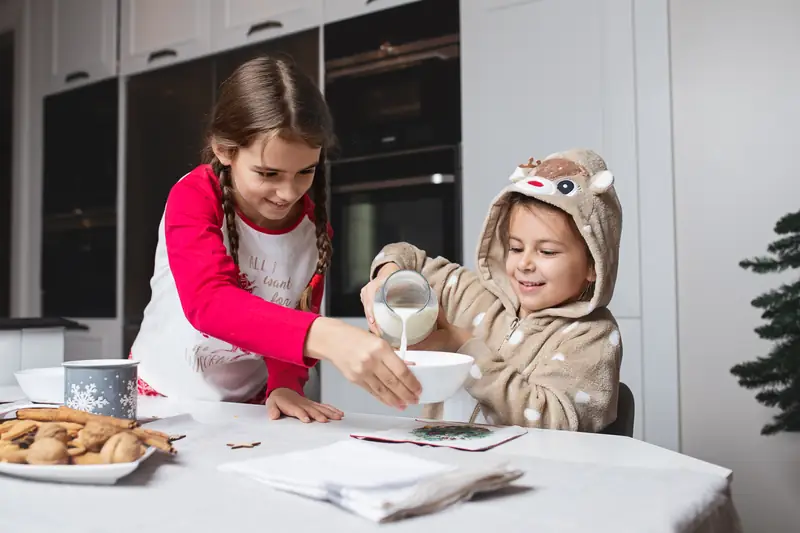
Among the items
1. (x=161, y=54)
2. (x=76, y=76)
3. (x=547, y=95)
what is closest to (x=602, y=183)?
(x=547, y=95)

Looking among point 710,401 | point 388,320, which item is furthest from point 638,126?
point 388,320

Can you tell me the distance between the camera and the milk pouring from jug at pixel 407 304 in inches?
38.2

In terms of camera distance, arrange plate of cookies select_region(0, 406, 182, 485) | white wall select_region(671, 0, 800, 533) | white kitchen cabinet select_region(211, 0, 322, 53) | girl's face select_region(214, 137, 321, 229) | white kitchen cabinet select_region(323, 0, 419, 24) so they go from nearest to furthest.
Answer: plate of cookies select_region(0, 406, 182, 485)
girl's face select_region(214, 137, 321, 229)
white wall select_region(671, 0, 800, 533)
white kitchen cabinet select_region(323, 0, 419, 24)
white kitchen cabinet select_region(211, 0, 322, 53)

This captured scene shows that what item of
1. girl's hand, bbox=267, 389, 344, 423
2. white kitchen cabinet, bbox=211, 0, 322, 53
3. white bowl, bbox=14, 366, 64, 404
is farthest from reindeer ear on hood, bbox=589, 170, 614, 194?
white kitchen cabinet, bbox=211, 0, 322, 53

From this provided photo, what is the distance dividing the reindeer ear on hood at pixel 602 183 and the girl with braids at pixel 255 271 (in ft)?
1.55

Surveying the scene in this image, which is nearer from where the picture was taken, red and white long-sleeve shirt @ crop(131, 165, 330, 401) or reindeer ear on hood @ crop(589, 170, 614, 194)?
red and white long-sleeve shirt @ crop(131, 165, 330, 401)

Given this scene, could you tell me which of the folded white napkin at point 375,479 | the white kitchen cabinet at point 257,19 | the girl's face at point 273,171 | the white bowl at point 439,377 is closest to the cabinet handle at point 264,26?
the white kitchen cabinet at point 257,19

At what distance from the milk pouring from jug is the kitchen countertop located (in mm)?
221

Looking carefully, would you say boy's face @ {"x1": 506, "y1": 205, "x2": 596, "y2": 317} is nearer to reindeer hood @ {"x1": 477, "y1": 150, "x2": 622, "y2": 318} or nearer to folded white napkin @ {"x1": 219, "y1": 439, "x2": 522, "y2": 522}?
reindeer hood @ {"x1": 477, "y1": 150, "x2": 622, "y2": 318}

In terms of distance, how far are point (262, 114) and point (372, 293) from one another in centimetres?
34

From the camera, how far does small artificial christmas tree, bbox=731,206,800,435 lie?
1595 mm

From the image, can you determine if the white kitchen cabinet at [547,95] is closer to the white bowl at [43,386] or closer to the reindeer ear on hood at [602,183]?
the reindeer ear on hood at [602,183]

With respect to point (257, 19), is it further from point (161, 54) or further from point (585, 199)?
point (585, 199)

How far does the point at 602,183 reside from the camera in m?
1.20
